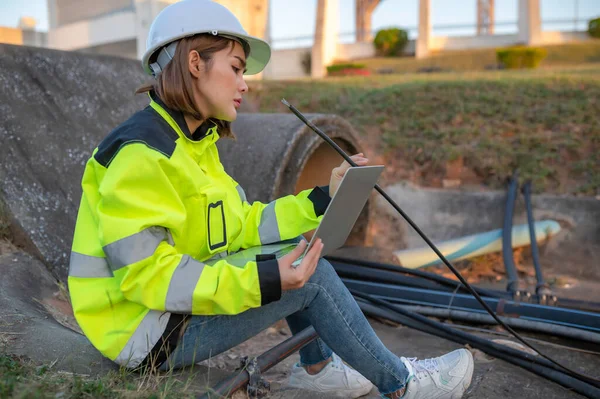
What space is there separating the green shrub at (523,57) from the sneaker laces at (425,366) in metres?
14.2

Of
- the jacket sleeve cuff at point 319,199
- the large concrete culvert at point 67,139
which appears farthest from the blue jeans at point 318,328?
the large concrete culvert at point 67,139

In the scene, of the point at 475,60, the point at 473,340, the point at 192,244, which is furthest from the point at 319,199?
the point at 475,60

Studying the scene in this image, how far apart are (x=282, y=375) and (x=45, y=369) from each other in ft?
4.30

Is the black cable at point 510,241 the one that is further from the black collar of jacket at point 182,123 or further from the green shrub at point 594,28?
the green shrub at point 594,28

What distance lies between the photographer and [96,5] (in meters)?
18.7

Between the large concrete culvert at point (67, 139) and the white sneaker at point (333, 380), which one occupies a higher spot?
the large concrete culvert at point (67, 139)

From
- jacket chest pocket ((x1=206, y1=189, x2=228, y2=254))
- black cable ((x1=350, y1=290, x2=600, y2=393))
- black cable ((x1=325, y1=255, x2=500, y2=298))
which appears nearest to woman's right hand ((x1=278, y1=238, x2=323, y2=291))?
jacket chest pocket ((x1=206, y1=189, x2=228, y2=254))

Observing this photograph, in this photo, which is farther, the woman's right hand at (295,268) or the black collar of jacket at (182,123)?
the black collar of jacket at (182,123)

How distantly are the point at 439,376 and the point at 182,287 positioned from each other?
1131mm

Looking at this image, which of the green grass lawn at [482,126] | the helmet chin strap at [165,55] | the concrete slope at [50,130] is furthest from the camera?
the green grass lawn at [482,126]

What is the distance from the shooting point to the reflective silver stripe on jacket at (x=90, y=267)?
6.48 ft

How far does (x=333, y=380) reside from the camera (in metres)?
2.54

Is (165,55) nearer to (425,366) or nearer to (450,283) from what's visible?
(425,366)

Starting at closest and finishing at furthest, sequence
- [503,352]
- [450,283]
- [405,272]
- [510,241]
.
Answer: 1. [503,352]
2. [450,283]
3. [405,272]
4. [510,241]
